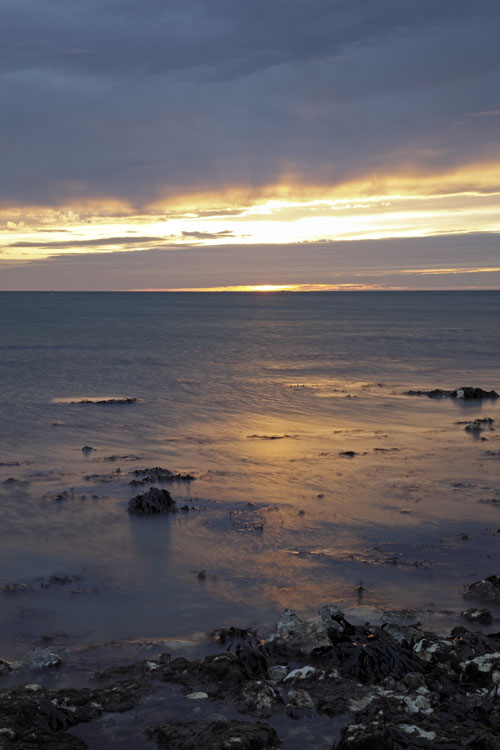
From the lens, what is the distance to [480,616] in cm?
945

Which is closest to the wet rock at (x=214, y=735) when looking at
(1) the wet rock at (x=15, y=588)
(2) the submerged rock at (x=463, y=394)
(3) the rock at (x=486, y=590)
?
(1) the wet rock at (x=15, y=588)

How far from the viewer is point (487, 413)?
2633cm

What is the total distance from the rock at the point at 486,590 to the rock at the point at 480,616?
538 mm

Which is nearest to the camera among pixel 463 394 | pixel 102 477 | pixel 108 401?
pixel 102 477

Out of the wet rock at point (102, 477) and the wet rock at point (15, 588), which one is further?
the wet rock at point (102, 477)

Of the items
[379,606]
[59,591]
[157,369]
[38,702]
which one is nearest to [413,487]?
[379,606]

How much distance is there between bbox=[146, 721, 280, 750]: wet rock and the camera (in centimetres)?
643

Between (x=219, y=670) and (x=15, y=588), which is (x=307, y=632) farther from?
(x=15, y=588)

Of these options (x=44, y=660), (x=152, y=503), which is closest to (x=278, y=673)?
(x=44, y=660)

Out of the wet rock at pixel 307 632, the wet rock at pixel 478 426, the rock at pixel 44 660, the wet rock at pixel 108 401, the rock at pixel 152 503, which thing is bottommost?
the rock at pixel 44 660

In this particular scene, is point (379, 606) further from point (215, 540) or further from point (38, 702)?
point (38, 702)

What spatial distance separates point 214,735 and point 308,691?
1493mm

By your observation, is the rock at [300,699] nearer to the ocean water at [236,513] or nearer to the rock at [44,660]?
the ocean water at [236,513]

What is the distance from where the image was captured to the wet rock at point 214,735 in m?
6.43
